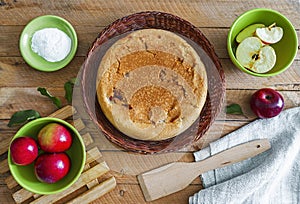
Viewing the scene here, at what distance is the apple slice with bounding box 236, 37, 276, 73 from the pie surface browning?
0.46 feet

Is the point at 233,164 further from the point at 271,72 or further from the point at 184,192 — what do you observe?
the point at 271,72

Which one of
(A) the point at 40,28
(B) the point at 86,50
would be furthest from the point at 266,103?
(A) the point at 40,28

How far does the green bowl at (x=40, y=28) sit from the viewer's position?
1670 millimetres

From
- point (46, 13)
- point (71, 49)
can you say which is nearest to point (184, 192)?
point (71, 49)

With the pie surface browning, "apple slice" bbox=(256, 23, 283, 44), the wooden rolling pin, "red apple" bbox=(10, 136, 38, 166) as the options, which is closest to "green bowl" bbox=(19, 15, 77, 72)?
the pie surface browning

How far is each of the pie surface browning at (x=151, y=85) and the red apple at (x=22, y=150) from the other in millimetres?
241

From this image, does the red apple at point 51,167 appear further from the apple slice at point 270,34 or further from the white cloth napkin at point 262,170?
the apple slice at point 270,34

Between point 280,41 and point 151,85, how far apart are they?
1.49 feet

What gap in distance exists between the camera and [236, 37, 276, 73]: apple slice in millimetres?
1658

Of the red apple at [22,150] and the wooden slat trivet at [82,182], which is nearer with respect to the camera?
the red apple at [22,150]

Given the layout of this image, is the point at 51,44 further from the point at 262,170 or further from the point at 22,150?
the point at 262,170

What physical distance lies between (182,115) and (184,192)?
0.87 feet

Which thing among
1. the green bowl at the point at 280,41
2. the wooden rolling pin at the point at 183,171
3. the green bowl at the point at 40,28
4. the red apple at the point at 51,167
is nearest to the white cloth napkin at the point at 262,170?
the wooden rolling pin at the point at 183,171

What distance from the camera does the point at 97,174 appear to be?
1661 mm
